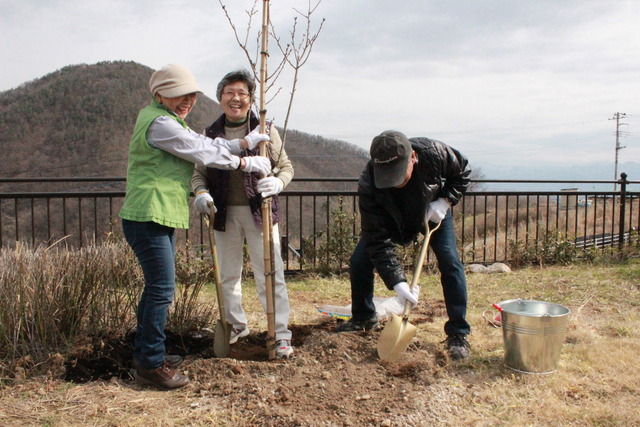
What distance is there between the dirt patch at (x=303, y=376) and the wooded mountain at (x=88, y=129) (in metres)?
40.0

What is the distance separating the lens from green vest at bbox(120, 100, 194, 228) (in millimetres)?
2438

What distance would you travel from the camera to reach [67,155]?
48.0 metres

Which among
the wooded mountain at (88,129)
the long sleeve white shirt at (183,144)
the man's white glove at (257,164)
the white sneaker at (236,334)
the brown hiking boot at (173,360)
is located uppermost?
the wooded mountain at (88,129)

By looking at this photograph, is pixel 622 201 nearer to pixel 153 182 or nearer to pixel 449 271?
pixel 449 271

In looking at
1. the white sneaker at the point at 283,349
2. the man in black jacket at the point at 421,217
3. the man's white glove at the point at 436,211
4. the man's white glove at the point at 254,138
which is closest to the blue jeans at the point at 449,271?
the man in black jacket at the point at 421,217

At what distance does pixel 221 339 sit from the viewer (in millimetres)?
2928

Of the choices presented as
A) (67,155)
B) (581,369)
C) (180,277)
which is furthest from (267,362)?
(67,155)

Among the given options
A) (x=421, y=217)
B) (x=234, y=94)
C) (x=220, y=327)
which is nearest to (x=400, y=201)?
(x=421, y=217)

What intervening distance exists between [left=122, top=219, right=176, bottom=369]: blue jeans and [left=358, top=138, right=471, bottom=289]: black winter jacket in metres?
1.26

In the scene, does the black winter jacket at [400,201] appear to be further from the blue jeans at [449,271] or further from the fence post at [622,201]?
the fence post at [622,201]

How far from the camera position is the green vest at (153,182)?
2.44 metres

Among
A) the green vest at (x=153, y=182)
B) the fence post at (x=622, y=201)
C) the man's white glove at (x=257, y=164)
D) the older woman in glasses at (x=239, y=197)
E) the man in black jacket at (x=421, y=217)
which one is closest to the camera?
the green vest at (x=153, y=182)

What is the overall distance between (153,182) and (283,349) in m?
1.27

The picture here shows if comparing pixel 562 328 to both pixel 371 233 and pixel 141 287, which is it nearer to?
pixel 371 233
